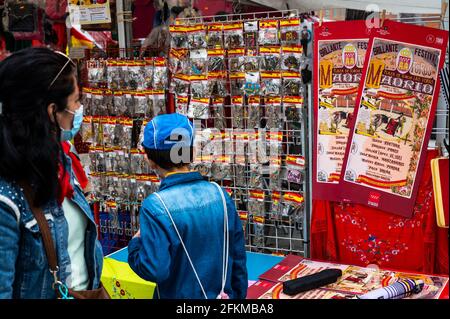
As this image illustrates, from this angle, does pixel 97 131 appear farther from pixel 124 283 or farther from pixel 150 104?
pixel 124 283

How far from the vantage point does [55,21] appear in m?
4.43

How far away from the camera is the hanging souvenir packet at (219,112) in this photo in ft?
11.0

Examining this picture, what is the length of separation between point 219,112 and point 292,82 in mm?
496

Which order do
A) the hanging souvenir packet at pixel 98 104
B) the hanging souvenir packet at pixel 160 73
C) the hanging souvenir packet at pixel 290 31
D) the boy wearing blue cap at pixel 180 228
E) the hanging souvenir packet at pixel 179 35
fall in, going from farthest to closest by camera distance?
the hanging souvenir packet at pixel 98 104
the hanging souvenir packet at pixel 160 73
the hanging souvenir packet at pixel 179 35
the hanging souvenir packet at pixel 290 31
the boy wearing blue cap at pixel 180 228

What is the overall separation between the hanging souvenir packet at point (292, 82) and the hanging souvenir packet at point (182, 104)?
2.13 ft

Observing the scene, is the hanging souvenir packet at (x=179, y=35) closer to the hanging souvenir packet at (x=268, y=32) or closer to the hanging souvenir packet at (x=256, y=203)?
the hanging souvenir packet at (x=268, y=32)

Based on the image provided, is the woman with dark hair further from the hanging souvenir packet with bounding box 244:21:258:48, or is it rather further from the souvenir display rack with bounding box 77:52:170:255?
the souvenir display rack with bounding box 77:52:170:255

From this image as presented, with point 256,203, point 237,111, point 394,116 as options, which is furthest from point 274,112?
point 394,116

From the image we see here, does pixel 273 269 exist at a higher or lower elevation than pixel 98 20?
lower

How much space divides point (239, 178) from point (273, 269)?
61 centimetres

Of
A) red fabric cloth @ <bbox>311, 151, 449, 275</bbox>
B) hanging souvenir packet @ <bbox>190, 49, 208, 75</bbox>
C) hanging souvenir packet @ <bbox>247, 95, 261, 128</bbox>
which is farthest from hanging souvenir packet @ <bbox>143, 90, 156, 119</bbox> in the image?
red fabric cloth @ <bbox>311, 151, 449, 275</bbox>

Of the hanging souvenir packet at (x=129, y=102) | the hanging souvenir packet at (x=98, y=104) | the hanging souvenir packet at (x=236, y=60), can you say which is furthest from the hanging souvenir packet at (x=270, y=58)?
the hanging souvenir packet at (x=98, y=104)

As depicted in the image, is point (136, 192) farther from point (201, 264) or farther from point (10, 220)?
point (10, 220)
